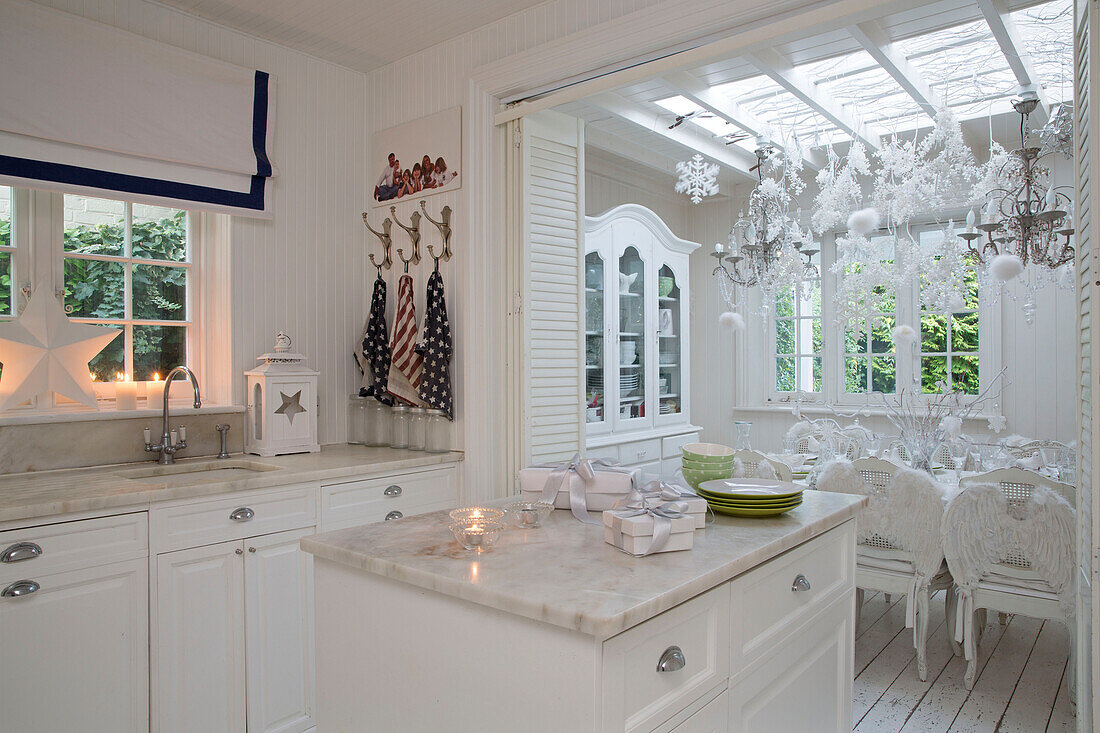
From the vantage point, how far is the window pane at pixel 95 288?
2766 mm

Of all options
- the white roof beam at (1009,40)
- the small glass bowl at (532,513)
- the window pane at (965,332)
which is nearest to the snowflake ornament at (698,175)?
the white roof beam at (1009,40)

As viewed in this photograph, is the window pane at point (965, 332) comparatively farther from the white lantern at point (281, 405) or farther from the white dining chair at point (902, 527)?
the white lantern at point (281, 405)

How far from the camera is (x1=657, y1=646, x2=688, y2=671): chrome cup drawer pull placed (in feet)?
4.05

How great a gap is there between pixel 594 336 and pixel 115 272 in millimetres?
2528

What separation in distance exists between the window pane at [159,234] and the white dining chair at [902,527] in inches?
118

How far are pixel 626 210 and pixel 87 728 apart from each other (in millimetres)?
3789

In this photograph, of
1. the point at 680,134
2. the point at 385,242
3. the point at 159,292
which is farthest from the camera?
the point at 680,134

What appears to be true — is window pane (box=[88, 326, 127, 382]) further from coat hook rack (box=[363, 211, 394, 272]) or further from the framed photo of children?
the framed photo of children

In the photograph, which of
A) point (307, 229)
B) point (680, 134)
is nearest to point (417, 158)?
point (307, 229)

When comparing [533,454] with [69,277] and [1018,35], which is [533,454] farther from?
[1018,35]

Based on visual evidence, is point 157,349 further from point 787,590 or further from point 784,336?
point 784,336

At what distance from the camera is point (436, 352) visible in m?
3.12

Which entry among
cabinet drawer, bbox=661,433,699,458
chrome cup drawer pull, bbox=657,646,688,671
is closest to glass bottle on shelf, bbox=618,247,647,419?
cabinet drawer, bbox=661,433,699,458

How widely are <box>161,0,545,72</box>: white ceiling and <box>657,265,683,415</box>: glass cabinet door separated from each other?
2407 millimetres
